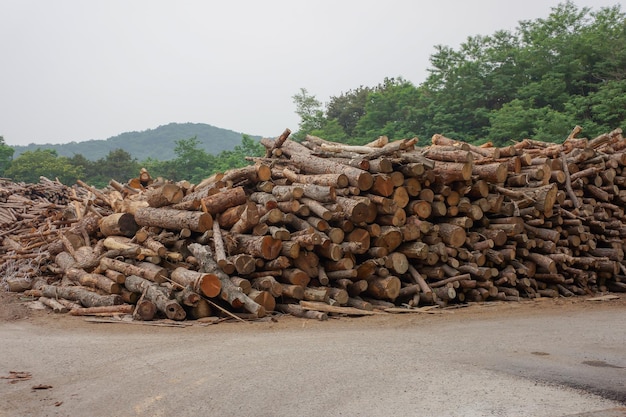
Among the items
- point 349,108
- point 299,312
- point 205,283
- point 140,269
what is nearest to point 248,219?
point 205,283

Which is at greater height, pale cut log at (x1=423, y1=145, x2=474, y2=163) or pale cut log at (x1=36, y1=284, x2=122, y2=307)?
pale cut log at (x1=423, y1=145, x2=474, y2=163)

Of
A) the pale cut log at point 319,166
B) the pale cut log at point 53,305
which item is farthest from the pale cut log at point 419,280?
the pale cut log at point 53,305

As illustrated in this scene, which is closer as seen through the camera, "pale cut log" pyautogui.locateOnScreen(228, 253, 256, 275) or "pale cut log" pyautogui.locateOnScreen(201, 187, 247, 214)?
"pale cut log" pyautogui.locateOnScreen(228, 253, 256, 275)

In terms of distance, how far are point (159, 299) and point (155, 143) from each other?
478 feet

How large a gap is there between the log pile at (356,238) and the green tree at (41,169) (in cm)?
4170

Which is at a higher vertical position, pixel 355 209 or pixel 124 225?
pixel 355 209

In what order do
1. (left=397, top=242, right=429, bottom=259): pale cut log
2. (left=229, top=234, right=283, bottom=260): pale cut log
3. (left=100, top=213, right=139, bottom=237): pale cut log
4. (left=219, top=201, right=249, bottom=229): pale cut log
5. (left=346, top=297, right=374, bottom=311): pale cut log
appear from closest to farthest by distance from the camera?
(left=229, top=234, right=283, bottom=260): pale cut log
(left=346, top=297, right=374, bottom=311): pale cut log
(left=397, top=242, right=429, bottom=259): pale cut log
(left=219, top=201, right=249, bottom=229): pale cut log
(left=100, top=213, right=139, bottom=237): pale cut log

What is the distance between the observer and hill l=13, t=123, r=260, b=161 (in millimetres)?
139875

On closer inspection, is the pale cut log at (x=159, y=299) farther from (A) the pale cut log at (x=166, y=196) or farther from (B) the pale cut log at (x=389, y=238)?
(B) the pale cut log at (x=389, y=238)

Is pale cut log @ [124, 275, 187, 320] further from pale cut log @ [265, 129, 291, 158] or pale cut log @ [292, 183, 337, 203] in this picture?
pale cut log @ [265, 129, 291, 158]

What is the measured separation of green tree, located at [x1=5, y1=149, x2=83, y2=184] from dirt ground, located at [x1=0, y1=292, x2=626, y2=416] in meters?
45.7

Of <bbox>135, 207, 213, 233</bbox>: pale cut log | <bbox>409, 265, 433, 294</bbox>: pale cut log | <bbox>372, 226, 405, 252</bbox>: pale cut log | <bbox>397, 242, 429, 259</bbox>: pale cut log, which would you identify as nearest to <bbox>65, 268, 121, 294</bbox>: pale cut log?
<bbox>135, 207, 213, 233</bbox>: pale cut log

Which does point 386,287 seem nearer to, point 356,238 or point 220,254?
point 356,238

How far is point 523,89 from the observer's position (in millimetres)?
29391
